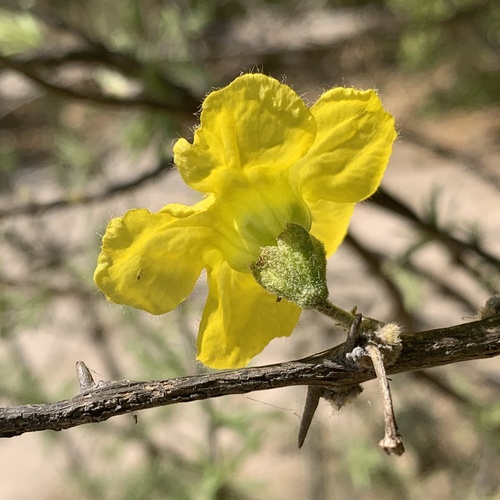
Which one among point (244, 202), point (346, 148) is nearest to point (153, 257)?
point (244, 202)

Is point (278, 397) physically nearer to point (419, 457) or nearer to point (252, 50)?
point (419, 457)

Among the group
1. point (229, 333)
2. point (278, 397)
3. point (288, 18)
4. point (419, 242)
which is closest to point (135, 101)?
point (419, 242)

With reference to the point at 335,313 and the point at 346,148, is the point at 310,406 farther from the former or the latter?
the point at 346,148

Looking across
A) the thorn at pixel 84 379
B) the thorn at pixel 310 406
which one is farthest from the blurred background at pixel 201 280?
the thorn at pixel 84 379

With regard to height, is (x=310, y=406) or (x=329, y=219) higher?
(x=329, y=219)

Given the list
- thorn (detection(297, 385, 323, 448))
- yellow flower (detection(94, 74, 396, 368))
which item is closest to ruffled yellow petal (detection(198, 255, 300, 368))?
yellow flower (detection(94, 74, 396, 368))

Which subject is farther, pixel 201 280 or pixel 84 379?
pixel 201 280

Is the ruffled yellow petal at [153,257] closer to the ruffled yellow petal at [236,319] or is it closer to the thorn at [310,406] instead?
the ruffled yellow petal at [236,319]
